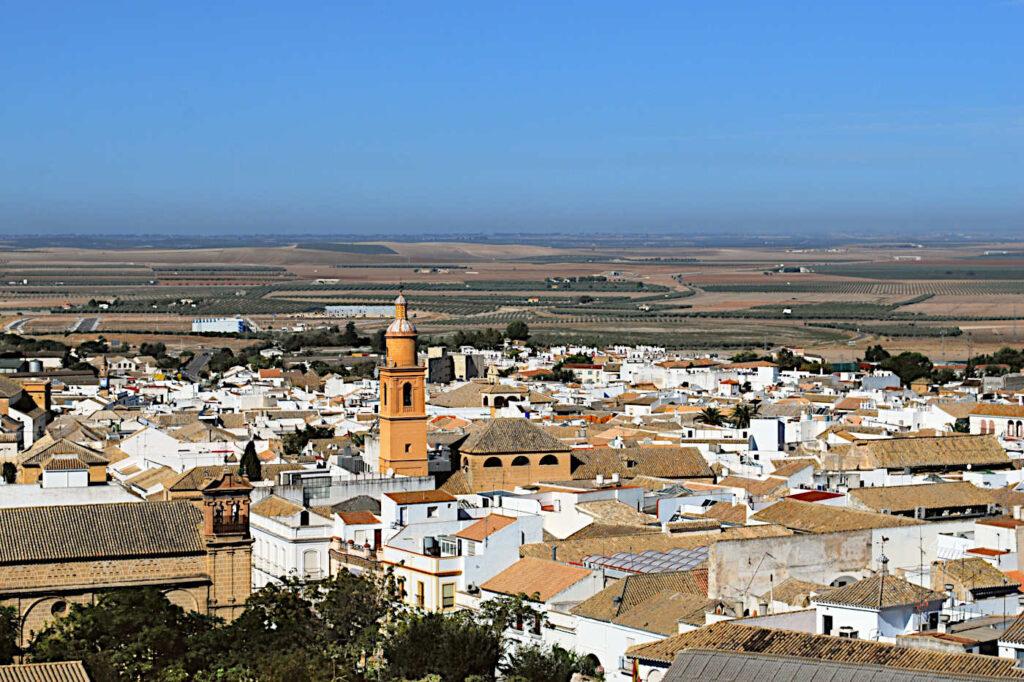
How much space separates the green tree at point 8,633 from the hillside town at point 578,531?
0.32ft

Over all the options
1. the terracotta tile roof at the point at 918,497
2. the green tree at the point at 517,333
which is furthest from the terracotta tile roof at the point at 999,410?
the green tree at the point at 517,333

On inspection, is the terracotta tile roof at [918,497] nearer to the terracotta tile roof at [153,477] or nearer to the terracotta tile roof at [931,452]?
the terracotta tile roof at [931,452]

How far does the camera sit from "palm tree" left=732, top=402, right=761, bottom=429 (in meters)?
53.2

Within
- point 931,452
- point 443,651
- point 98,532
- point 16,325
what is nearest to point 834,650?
point 443,651

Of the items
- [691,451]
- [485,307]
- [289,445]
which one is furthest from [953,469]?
[485,307]

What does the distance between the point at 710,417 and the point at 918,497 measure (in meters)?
23.3

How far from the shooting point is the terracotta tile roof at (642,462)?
38.1 m

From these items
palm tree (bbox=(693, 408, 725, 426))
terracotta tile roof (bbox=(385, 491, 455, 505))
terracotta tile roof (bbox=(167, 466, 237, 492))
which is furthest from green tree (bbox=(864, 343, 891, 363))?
terracotta tile roof (bbox=(385, 491, 455, 505))

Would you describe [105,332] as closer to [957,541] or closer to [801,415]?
[801,415]

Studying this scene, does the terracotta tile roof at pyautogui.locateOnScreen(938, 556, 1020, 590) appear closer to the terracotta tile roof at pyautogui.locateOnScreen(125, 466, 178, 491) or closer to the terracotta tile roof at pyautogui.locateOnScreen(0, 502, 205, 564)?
the terracotta tile roof at pyautogui.locateOnScreen(0, 502, 205, 564)

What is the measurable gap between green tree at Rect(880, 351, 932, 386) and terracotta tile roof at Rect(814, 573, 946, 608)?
180 feet

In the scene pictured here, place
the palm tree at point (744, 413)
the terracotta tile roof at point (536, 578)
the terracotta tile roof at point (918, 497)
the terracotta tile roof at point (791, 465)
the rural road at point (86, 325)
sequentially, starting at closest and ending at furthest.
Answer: the terracotta tile roof at point (536, 578) → the terracotta tile roof at point (918, 497) → the terracotta tile roof at point (791, 465) → the palm tree at point (744, 413) → the rural road at point (86, 325)

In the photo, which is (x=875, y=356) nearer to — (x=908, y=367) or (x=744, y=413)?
(x=908, y=367)

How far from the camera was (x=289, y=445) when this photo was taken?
49.2 meters
